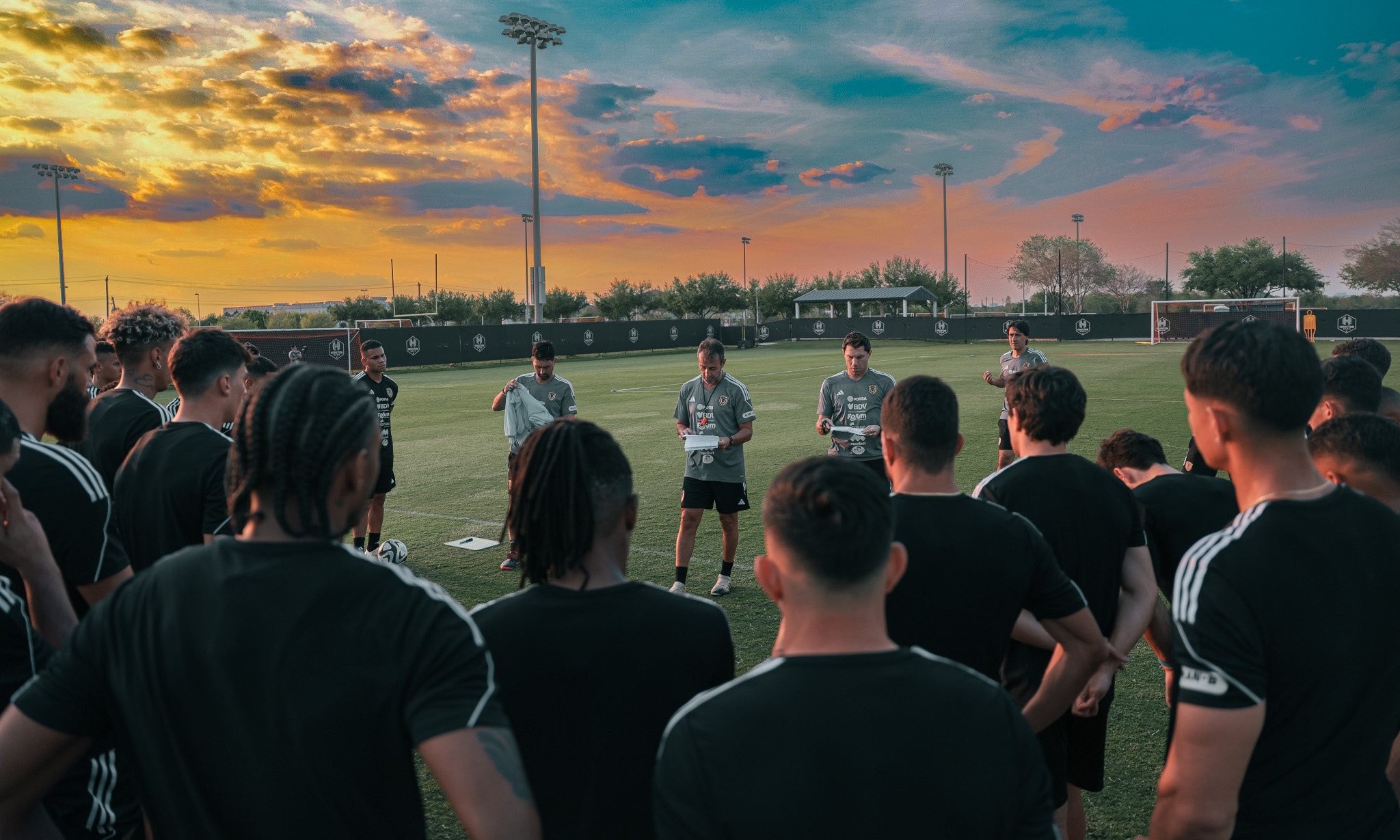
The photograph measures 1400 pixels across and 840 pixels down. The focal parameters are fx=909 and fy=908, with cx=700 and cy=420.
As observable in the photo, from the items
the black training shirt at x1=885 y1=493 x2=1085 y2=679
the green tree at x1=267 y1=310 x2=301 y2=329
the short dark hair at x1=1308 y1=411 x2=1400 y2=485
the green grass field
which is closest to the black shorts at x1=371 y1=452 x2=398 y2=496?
the green grass field

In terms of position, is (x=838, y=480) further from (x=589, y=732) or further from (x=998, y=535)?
(x=998, y=535)

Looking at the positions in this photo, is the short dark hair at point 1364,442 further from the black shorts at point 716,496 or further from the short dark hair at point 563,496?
the black shorts at point 716,496

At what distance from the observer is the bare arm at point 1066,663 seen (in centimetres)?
309

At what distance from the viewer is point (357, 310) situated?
81188 mm

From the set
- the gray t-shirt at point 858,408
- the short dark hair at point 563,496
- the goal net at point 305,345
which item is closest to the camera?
the short dark hair at point 563,496

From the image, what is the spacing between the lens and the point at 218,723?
177cm

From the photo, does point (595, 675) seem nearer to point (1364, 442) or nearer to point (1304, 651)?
point (1304, 651)

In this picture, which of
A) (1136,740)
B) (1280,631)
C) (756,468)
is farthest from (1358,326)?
(1280,631)

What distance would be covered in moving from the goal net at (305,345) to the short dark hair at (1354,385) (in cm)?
3083

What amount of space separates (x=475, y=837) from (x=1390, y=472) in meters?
3.33

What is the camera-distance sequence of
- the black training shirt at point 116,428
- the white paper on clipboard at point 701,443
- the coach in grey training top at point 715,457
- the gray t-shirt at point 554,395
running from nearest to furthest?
the black training shirt at point 116,428 → the coach in grey training top at point 715,457 → the white paper on clipboard at point 701,443 → the gray t-shirt at point 554,395

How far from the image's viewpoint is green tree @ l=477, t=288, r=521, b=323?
8681 cm

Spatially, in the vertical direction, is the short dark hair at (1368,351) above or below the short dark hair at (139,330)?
below

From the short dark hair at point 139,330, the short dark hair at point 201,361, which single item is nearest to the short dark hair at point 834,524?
the short dark hair at point 201,361
